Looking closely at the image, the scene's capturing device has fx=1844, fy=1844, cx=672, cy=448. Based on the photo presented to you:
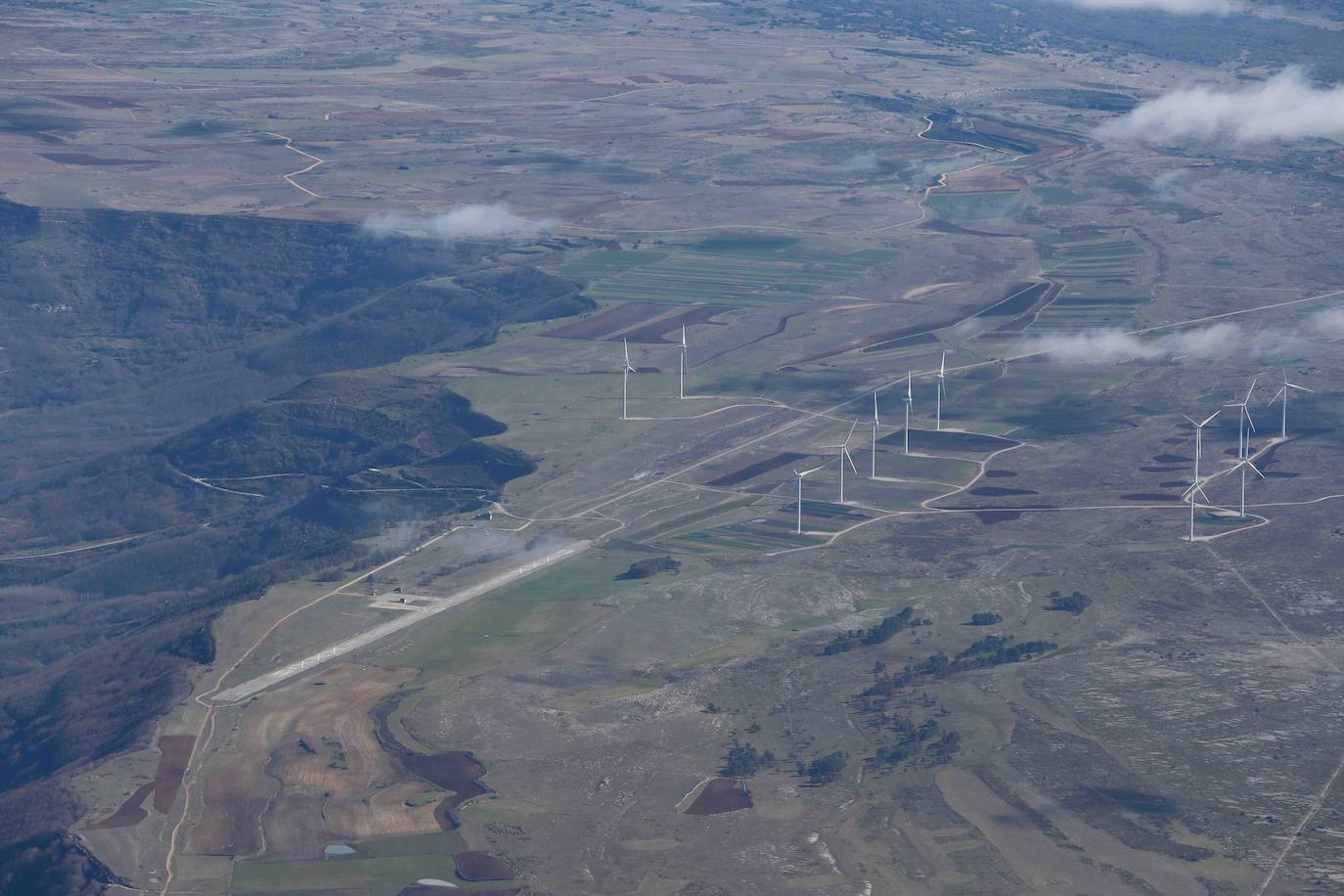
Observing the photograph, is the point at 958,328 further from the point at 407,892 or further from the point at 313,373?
the point at 407,892

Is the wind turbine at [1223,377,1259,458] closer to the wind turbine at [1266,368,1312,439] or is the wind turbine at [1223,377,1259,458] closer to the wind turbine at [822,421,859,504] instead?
the wind turbine at [1266,368,1312,439]

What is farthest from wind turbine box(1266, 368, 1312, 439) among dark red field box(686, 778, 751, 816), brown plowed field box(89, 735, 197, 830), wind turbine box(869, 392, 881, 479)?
brown plowed field box(89, 735, 197, 830)

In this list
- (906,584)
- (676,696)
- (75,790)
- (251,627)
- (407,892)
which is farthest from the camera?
(906,584)

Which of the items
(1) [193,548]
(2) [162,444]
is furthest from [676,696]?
(2) [162,444]

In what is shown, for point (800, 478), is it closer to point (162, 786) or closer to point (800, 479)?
point (800, 479)

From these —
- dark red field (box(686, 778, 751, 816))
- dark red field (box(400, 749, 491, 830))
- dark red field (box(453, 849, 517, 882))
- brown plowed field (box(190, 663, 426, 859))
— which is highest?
dark red field (box(686, 778, 751, 816))

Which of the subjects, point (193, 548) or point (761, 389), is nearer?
point (193, 548)

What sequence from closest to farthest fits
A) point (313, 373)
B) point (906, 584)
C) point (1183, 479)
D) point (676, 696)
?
point (676, 696) → point (906, 584) → point (1183, 479) → point (313, 373)
